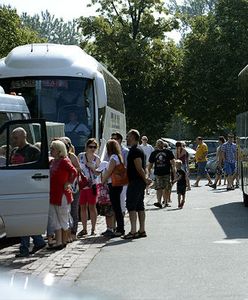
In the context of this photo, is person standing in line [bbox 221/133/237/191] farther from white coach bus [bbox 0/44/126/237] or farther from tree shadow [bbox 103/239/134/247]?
tree shadow [bbox 103/239/134/247]

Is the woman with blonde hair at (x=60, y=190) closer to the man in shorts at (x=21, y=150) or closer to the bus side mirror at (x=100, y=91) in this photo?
the man in shorts at (x=21, y=150)

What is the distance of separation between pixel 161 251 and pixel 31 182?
7.18ft

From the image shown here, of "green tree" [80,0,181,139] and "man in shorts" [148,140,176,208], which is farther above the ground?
"green tree" [80,0,181,139]

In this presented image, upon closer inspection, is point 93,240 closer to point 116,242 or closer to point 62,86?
point 116,242

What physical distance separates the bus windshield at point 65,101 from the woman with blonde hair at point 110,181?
5011mm

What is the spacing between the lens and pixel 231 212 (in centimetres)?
1912

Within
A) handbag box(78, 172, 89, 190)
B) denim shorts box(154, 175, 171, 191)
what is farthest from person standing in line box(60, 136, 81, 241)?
denim shorts box(154, 175, 171, 191)

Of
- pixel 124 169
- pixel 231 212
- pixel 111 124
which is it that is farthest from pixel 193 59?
pixel 124 169

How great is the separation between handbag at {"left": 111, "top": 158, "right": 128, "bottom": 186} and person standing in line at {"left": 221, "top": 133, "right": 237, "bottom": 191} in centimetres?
1366

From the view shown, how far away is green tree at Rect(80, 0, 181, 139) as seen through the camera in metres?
54.6

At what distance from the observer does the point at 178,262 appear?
1110cm

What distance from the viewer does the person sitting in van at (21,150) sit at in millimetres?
11438

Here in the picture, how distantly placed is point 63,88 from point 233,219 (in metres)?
5.04

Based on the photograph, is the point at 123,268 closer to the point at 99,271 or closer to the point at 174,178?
the point at 99,271
